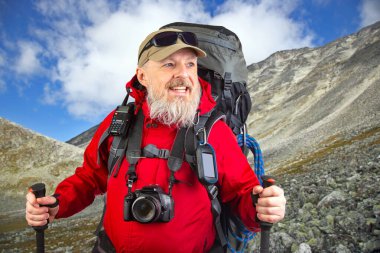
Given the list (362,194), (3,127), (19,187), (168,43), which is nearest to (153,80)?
(168,43)

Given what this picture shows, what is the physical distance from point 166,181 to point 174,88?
148 cm

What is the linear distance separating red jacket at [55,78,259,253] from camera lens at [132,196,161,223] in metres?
0.22

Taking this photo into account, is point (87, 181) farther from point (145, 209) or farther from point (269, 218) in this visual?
point (269, 218)

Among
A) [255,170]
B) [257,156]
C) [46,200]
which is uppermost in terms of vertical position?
[257,156]

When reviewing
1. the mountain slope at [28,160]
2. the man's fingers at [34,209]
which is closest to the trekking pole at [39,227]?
the man's fingers at [34,209]

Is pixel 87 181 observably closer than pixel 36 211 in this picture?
No

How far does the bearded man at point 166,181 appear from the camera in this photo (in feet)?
13.0

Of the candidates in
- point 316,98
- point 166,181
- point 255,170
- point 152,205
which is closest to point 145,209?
point 152,205

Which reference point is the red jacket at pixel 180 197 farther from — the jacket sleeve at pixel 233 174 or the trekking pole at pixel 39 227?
the trekking pole at pixel 39 227

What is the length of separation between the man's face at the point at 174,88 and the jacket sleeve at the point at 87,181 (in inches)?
41.3

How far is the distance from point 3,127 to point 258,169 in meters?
88.6

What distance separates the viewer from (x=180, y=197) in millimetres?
4086

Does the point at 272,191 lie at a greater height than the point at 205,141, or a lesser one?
lesser

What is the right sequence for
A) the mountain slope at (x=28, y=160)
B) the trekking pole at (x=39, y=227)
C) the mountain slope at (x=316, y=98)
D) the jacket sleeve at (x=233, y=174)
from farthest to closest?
the mountain slope at (x=28, y=160) → the mountain slope at (x=316, y=98) → the jacket sleeve at (x=233, y=174) → the trekking pole at (x=39, y=227)
